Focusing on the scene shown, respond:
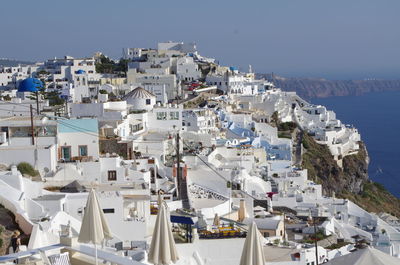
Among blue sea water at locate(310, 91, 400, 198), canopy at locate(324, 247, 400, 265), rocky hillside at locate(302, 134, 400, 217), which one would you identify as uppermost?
canopy at locate(324, 247, 400, 265)

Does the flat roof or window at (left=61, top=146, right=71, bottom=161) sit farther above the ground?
window at (left=61, top=146, right=71, bottom=161)

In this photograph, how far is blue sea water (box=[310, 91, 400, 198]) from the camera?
6631 cm

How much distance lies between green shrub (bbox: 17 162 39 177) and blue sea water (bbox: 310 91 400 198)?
136 ft

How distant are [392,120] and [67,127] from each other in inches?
3689

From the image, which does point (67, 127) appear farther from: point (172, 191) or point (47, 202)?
point (47, 202)

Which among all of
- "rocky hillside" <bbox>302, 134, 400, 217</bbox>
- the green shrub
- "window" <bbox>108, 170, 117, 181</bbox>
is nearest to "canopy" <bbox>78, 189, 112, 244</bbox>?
the green shrub

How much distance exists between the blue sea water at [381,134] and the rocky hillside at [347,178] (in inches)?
283

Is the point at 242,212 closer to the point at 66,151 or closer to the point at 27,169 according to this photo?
the point at 66,151

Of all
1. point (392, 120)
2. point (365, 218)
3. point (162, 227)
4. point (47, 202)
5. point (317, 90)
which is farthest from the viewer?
point (317, 90)

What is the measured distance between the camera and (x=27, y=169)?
69.8ft

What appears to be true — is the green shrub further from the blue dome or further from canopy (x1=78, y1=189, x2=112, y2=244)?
the blue dome

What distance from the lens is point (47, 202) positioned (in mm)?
17828

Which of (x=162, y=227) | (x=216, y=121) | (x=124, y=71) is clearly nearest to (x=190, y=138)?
(x=216, y=121)

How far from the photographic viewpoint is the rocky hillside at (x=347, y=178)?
45.3 metres
